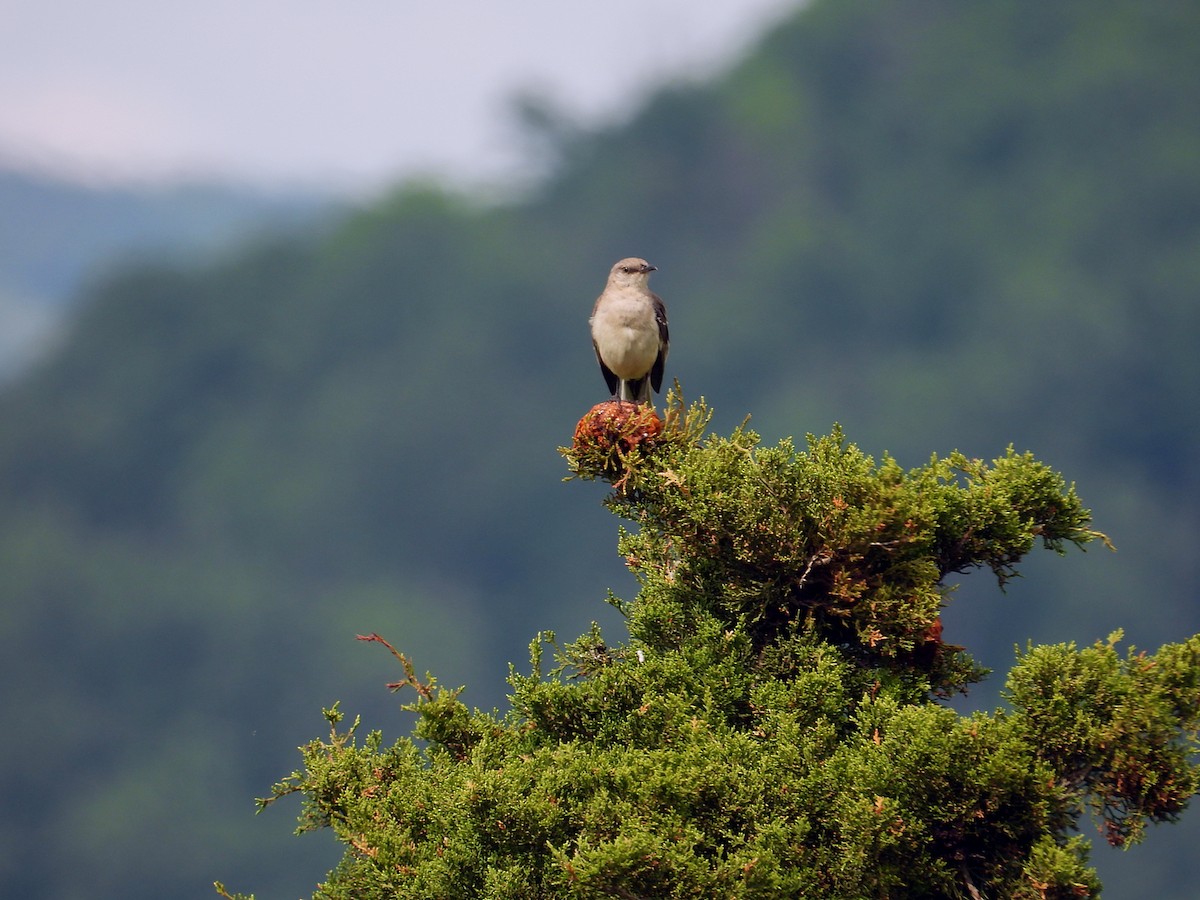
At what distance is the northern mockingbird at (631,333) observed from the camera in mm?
14172

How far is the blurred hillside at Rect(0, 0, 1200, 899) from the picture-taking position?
294ft

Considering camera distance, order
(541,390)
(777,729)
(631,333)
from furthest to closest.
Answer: (541,390) < (631,333) < (777,729)

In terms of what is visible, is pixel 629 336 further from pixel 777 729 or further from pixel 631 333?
pixel 777 729

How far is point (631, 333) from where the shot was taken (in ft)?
46.4

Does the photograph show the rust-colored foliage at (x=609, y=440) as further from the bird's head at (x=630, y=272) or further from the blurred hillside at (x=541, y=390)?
the blurred hillside at (x=541, y=390)

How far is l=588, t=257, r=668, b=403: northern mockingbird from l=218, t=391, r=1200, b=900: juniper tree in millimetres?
4027

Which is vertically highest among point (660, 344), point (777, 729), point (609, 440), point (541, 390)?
point (541, 390)

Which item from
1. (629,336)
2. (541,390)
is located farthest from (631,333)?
(541,390)

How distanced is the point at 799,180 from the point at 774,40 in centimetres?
1350

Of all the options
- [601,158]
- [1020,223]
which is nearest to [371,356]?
[601,158]

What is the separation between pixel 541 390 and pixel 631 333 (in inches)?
3927

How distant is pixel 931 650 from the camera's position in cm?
928

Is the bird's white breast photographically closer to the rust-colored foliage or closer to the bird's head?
the bird's head

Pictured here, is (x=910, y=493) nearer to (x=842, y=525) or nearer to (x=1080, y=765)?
(x=842, y=525)
